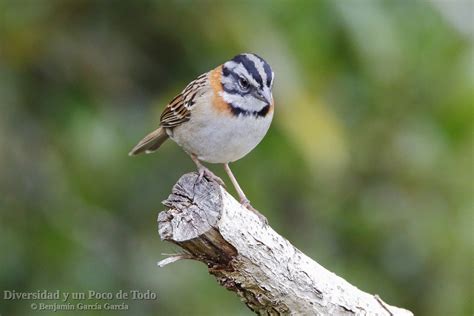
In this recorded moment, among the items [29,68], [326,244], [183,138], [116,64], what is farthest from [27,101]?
[326,244]

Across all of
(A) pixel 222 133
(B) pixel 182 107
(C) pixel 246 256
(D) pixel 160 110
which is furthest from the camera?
(D) pixel 160 110

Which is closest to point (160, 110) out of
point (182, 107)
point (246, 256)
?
point (182, 107)

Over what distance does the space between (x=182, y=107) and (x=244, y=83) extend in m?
0.57

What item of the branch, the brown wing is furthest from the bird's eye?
the branch

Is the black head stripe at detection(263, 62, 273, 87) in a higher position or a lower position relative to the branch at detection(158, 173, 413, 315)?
higher

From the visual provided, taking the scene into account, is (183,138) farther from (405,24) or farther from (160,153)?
(405,24)

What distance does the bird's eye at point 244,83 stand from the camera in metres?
4.88

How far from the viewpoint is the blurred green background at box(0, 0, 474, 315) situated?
5.96 m

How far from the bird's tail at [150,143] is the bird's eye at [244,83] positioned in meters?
0.98

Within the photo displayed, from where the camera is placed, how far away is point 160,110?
603 cm

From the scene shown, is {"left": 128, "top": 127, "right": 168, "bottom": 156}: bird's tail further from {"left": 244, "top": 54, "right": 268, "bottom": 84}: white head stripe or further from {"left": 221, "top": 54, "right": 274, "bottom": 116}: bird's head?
{"left": 244, "top": 54, "right": 268, "bottom": 84}: white head stripe

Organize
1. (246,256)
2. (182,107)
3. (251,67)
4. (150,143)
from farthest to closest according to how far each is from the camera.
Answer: (150,143), (182,107), (251,67), (246,256)

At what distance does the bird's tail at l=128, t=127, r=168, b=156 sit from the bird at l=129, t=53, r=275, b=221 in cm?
55

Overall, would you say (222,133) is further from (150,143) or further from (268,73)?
(150,143)
